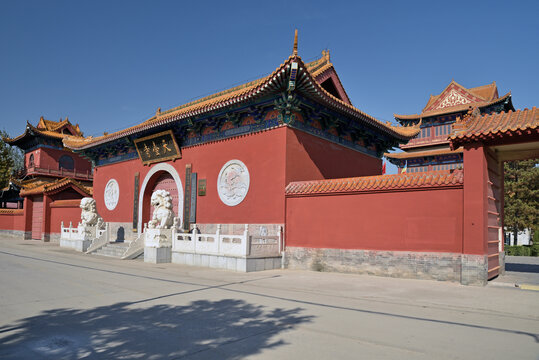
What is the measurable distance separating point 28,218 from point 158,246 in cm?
1610

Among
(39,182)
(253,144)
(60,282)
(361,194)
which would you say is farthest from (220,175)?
(39,182)

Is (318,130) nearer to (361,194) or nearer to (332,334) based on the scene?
(361,194)

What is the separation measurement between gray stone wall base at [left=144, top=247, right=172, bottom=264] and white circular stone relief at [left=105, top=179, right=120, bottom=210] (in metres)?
6.18

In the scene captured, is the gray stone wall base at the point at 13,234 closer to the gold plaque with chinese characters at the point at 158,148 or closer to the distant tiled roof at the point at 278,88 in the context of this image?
the distant tiled roof at the point at 278,88

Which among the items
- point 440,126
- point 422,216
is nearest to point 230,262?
point 422,216

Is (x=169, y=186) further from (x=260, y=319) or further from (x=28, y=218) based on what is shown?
(x=28, y=218)

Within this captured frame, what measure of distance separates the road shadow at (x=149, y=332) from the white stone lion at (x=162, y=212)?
6816 mm

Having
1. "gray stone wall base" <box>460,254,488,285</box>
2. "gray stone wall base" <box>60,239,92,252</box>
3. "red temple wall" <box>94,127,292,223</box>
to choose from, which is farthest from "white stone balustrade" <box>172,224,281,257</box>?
"gray stone wall base" <box>60,239,92,252</box>

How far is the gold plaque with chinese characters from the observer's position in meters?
14.6

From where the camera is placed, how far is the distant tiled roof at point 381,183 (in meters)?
8.83

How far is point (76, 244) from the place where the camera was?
1697cm

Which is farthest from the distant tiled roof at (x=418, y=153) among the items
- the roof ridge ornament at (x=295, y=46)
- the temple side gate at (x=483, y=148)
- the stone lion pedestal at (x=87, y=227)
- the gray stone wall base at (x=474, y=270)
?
the stone lion pedestal at (x=87, y=227)

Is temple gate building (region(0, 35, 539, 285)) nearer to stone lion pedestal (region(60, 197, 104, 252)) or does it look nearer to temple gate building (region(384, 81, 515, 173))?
stone lion pedestal (region(60, 197, 104, 252))

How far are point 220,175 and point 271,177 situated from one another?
6.98 feet
